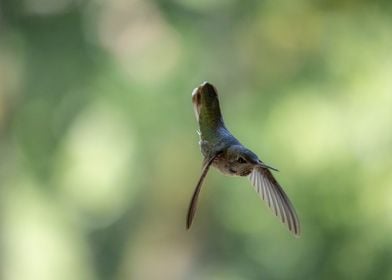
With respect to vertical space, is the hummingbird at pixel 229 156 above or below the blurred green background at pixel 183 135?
below

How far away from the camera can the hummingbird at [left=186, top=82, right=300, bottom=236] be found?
1.35 feet

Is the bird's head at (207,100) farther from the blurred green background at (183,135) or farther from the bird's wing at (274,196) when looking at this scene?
the blurred green background at (183,135)

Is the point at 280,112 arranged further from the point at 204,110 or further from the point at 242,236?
the point at 204,110

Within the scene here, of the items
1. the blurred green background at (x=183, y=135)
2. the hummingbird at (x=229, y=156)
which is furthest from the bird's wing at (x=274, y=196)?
the blurred green background at (x=183, y=135)

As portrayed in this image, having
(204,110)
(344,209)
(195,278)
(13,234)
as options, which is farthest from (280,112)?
(204,110)

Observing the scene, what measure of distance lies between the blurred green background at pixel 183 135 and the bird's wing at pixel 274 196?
1.10m

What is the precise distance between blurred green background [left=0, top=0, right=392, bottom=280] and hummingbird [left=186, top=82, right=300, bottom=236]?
3.65 feet

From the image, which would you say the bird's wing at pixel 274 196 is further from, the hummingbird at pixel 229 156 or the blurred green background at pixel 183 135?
the blurred green background at pixel 183 135

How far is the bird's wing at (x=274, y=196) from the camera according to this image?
1.48 feet

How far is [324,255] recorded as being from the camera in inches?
64.9

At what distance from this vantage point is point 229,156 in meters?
0.42

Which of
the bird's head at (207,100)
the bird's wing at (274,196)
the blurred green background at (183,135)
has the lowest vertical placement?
the bird's wing at (274,196)

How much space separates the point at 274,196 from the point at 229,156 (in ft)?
0.23

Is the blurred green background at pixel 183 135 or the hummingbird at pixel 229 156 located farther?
the blurred green background at pixel 183 135
